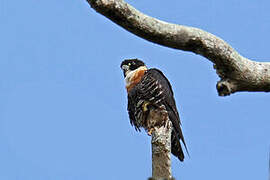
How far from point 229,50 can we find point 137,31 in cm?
51

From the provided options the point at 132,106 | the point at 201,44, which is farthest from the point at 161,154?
the point at 132,106

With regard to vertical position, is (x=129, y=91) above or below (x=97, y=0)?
above

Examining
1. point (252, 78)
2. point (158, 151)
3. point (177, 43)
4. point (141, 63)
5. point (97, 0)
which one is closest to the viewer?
point (97, 0)

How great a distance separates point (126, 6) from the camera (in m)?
2.61

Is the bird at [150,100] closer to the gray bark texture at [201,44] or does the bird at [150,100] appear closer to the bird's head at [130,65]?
the bird's head at [130,65]

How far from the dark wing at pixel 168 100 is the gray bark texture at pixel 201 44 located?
2.85 metres

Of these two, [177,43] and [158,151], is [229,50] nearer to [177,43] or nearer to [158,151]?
[177,43]

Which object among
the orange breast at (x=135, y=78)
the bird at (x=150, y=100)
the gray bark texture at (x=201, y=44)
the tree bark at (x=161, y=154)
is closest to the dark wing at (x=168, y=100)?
the bird at (x=150, y=100)

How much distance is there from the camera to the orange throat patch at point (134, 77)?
6.46 metres

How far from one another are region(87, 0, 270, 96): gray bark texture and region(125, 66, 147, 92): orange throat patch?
3.51 meters

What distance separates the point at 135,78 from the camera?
6508 mm

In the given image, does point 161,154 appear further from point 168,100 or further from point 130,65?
point 130,65

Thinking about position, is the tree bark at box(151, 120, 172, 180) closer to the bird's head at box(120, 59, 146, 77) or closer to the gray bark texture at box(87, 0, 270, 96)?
the gray bark texture at box(87, 0, 270, 96)

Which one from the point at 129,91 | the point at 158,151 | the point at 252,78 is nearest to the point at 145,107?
the point at 129,91
